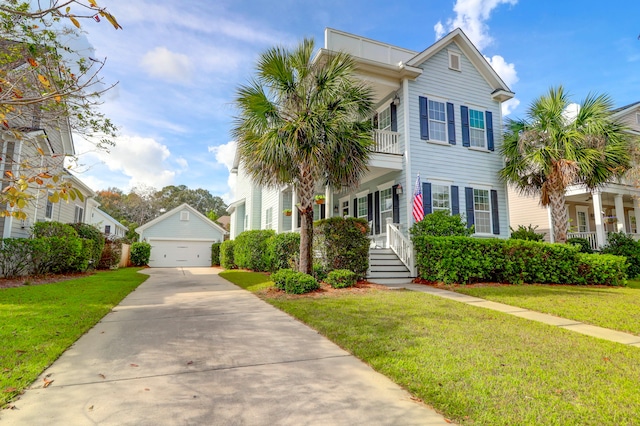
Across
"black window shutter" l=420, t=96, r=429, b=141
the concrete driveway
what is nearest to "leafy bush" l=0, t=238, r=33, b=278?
the concrete driveway

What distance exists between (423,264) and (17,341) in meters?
9.34

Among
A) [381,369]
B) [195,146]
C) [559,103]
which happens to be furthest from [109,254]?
[559,103]

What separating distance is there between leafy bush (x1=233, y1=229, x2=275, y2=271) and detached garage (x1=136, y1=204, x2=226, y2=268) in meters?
10.3

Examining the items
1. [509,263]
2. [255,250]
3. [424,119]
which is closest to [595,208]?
[509,263]

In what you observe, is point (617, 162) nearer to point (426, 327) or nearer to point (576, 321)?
point (576, 321)

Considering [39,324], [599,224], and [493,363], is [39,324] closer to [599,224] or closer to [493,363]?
[493,363]

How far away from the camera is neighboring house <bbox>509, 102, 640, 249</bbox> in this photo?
15750mm

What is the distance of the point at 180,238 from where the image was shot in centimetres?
2642

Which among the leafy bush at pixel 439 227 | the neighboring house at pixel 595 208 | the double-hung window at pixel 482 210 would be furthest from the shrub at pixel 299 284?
the neighboring house at pixel 595 208

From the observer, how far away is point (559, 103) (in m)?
12.6

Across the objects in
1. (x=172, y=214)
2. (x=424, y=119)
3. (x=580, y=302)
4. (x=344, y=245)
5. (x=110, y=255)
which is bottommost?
(x=580, y=302)

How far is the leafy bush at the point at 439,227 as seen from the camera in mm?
10781

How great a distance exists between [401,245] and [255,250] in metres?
6.97

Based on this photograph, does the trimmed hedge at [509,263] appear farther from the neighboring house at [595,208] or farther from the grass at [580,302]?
the neighboring house at [595,208]
